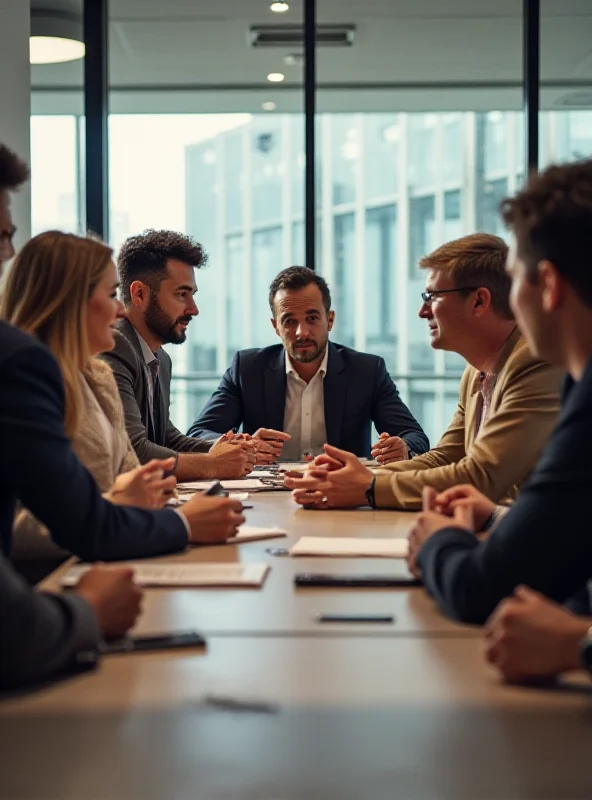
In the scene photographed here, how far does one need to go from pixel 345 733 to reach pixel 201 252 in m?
3.61

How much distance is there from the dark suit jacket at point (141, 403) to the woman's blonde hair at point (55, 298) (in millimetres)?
1367

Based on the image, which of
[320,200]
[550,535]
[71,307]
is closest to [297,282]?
[320,200]

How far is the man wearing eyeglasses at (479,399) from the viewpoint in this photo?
2.79 metres

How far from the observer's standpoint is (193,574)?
76.8 inches

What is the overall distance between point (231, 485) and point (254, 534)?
3.68ft

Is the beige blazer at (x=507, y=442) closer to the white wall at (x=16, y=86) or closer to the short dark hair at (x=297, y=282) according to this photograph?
the short dark hair at (x=297, y=282)

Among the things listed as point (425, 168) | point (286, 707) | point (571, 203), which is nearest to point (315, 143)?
point (425, 168)

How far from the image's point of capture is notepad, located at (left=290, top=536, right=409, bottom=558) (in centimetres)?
218

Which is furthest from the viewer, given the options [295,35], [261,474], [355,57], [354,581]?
[355,57]

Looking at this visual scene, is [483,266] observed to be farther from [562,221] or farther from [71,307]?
[562,221]

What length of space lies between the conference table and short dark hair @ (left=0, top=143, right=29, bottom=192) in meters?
0.89

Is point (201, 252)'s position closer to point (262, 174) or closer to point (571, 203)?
point (262, 174)

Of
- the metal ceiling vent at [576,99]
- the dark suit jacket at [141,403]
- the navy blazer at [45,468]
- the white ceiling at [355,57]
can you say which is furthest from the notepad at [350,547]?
the metal ceiling vent at [576,99]

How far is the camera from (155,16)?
630 cm
